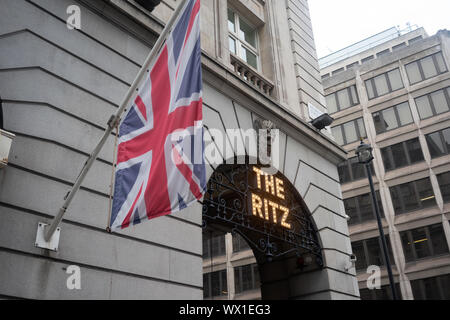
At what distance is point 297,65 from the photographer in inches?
636

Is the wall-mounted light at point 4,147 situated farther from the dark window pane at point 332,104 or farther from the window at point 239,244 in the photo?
the dark window pane at point 332,104

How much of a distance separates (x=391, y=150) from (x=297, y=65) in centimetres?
2992

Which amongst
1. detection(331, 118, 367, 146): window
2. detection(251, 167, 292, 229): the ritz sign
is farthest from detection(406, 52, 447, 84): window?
detection(251, 167, 292, 229): the ritz sign

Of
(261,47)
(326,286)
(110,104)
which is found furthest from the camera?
(261,47)

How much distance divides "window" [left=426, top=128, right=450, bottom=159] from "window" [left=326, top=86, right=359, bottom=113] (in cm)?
914

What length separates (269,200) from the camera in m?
12.1

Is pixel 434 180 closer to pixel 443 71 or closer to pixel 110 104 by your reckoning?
pixel 443 71

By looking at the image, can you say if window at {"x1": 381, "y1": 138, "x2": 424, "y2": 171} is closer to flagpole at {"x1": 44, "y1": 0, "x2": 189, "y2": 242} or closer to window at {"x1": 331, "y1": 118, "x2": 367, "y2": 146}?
window at {"x1": 331, "y1": 118, "x2": 367, "y2": 146}

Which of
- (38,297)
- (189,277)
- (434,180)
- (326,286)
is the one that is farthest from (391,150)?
(38,297)

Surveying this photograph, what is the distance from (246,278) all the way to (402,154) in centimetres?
1900

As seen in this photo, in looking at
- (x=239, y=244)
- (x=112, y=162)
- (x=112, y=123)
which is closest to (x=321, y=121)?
(x=112, y=162)

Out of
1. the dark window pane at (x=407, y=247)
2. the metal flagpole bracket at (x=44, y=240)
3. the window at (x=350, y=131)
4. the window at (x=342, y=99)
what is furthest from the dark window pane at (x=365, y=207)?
the metal flagpole bracket at (x=44, y=240)

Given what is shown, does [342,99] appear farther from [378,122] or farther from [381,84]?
[378,122]

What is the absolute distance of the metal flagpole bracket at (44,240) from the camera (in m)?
6.73
